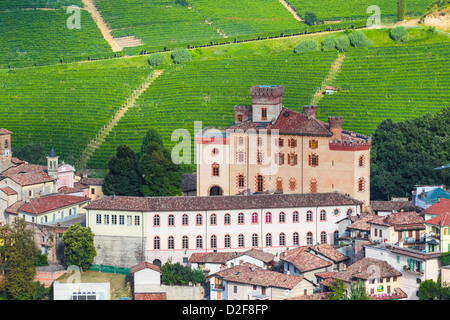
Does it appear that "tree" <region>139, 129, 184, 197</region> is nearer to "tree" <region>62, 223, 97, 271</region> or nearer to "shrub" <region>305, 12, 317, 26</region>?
"tree" <region>62, 223, 97, 271</region>

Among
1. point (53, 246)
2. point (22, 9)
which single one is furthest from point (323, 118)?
point (22, 9)

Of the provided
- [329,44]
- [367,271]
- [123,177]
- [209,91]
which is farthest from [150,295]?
[329,44]

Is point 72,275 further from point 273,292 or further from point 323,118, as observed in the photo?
point 323,118

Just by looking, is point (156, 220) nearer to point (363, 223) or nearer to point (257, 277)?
point (257, 277)

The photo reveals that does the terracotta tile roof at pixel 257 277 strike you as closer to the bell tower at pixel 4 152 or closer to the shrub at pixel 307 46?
the bell tower at pixel 4 152

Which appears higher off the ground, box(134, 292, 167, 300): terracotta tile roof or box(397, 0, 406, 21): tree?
box(397, 0, 406, 21): tree

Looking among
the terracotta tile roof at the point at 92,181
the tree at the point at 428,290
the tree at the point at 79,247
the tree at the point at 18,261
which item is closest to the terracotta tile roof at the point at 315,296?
the tree at the point at 428,290

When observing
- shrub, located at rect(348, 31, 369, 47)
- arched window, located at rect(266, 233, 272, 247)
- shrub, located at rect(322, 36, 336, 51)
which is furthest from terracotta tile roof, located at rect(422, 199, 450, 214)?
shrub, located at rect(348, 31, 369, 47)
